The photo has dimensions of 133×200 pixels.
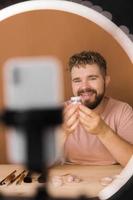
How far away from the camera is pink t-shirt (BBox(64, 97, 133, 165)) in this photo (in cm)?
113

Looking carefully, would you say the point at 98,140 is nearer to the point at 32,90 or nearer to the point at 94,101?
the point at 94,101

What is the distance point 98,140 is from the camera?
115cm

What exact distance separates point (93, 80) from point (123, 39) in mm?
133

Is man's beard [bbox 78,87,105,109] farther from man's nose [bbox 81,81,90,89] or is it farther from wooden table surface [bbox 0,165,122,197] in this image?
wooden table surface [bbox 0,165,122,197]

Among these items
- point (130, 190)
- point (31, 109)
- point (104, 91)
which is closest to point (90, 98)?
point (104, 91)

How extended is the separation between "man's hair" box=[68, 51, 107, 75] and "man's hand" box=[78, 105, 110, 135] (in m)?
0.11

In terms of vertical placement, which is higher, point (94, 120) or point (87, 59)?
point (87, 59)

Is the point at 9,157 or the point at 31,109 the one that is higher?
the point at 31,109

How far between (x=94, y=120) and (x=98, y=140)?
55 millimetres

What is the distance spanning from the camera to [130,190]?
3.79 ft

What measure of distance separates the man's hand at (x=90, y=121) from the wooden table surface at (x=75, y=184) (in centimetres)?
10

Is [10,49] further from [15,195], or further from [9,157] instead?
[15,195]

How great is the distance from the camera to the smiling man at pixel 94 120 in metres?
1.14

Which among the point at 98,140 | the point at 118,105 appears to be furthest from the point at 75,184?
the point at 118,105
